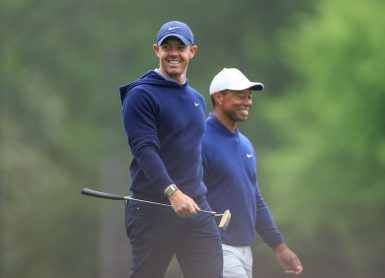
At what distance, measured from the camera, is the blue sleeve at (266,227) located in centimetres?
922

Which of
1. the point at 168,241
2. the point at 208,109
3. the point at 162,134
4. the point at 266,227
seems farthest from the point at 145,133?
the point at 208,109

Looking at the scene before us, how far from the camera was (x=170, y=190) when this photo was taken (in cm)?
736

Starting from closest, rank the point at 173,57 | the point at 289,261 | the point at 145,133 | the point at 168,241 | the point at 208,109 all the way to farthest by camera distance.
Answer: the point at 145,133
the point at 168,241
the point at 173,57
the point at 289,261
the point at 208,109

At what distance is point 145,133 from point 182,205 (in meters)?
0.47

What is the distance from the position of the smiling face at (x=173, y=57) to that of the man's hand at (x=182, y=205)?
740 mm

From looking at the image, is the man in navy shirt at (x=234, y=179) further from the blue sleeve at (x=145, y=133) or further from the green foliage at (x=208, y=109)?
the green foliage at (x=208, y=109)

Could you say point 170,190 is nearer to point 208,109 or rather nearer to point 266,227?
point 266,227

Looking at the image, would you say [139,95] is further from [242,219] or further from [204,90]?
[204,90]

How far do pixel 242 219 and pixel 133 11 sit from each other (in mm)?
21657

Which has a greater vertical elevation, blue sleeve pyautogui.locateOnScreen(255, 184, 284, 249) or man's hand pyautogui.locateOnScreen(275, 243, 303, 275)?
blue sleeve pyautogui.locateOnScreen(255, 184, 284, 249)

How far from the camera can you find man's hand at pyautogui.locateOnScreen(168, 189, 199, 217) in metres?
7.26

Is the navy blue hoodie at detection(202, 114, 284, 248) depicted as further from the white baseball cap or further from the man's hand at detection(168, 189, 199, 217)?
the man's hand at detection(168, 189, 199, 217)

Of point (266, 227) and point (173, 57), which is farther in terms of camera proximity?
point (266, 227)

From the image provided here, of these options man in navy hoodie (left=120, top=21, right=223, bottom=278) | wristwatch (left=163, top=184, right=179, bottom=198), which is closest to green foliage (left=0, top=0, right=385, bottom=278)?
man in navy hoodie (left=120, top=21, right=223, bottom=278)
